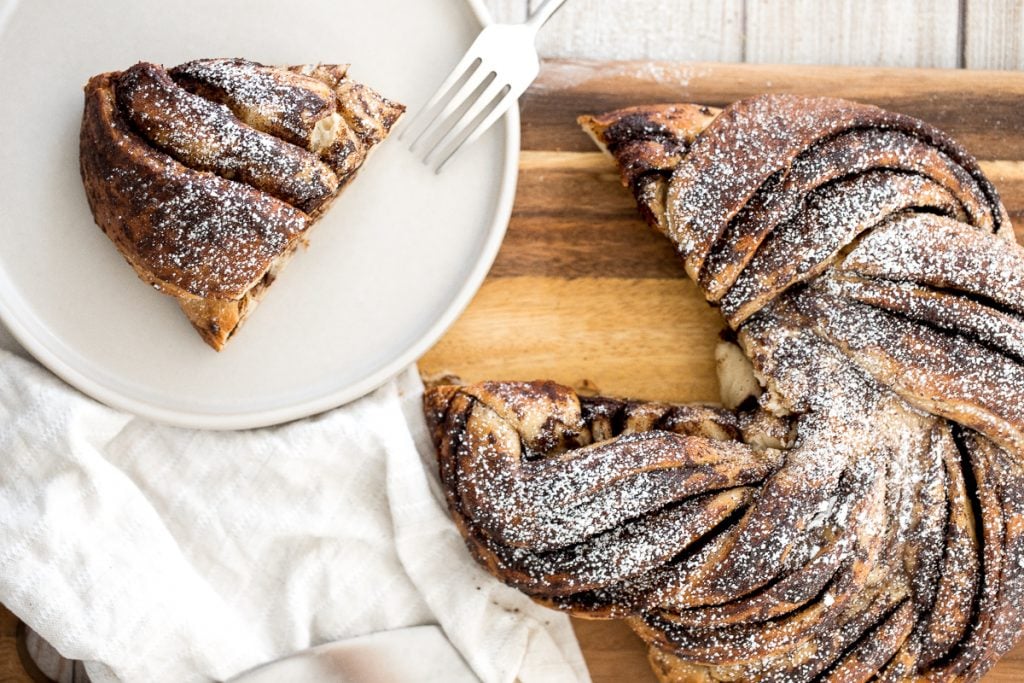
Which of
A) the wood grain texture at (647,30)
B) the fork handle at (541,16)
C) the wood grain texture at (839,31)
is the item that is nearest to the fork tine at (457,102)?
the fork handle at (541,16)

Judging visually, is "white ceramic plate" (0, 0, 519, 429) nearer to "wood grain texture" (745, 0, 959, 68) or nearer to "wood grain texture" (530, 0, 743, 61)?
"wood grain texture" (530, 0, 743, 61)

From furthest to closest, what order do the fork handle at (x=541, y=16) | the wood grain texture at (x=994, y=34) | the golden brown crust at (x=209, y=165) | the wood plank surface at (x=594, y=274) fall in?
the wood grain texture at (x=994, y=34)
the wood plank surface at (x=594, y=274)
the fork handle at (x=541, y=16)
the golden brown crust at (x=209, y=165)

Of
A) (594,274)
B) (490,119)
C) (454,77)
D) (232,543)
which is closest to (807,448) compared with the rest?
(594,274)

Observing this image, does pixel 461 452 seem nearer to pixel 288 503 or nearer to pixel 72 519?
pixel 288 503

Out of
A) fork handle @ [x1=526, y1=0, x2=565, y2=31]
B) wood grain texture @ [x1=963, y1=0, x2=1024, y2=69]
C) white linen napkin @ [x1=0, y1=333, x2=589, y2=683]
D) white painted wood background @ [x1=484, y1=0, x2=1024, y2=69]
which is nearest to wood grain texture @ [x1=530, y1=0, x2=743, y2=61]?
white painted wood background @ [x1=484, y1=0, x2=1024, y2=69]

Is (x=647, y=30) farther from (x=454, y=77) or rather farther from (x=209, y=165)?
(x=209, y=165)

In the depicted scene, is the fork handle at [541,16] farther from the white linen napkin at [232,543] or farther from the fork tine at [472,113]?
the white linen napkin at [232,543]

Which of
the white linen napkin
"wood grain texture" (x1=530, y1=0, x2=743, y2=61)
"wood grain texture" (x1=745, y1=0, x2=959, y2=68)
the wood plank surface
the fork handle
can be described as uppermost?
the fork handle
